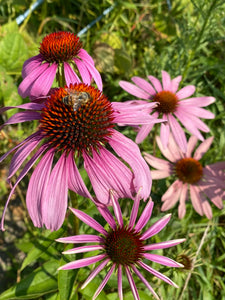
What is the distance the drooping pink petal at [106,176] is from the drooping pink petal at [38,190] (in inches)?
5.4

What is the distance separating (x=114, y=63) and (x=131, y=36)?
0.55m

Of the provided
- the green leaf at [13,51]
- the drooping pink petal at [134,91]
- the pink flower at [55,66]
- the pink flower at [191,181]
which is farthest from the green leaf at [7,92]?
the pink flower at [191,181]

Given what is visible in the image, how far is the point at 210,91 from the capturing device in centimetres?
261

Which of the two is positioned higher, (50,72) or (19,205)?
(50,72)

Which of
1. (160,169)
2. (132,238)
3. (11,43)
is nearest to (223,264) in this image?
(160,169)

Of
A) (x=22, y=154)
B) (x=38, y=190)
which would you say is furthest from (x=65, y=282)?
(x=22, y=154)

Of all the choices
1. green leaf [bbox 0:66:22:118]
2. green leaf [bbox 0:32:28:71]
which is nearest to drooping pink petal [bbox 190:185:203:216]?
green leaf [bbox 0:66:22:118]

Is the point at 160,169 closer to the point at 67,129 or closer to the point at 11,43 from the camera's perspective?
the point at 67,129

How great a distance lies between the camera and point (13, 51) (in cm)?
211

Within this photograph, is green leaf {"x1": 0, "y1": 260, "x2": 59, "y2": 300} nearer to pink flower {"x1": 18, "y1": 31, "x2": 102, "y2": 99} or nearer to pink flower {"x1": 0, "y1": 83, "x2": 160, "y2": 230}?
pink flower {"x1": 0, "y1": 83, "x2": 160, "y2": 230}

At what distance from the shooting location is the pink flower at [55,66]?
1.19 metres

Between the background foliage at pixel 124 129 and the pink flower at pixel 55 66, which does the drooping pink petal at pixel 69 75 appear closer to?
the pink flower at pixel 55 66

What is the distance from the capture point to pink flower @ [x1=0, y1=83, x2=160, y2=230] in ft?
3.10

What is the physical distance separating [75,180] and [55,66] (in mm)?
577
